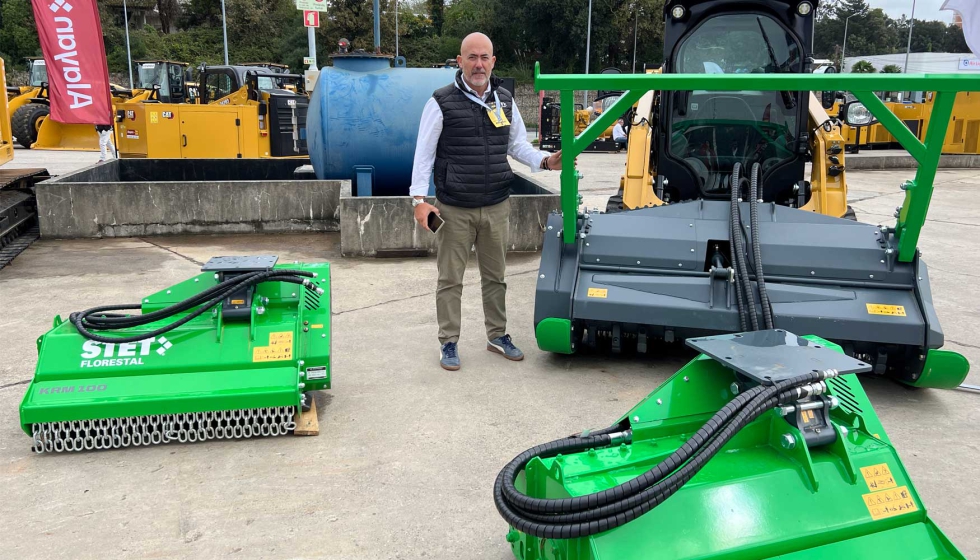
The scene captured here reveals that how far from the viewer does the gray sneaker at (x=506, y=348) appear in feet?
15.3

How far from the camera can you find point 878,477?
2158 millimetres

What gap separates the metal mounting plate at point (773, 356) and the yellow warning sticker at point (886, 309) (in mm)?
1668

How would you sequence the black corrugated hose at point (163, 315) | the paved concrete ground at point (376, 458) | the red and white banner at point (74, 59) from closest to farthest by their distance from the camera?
the paved concrete ground at point (376, 458), the black corrugated hose at point (163, 315), the red and white banner at point (74, 59)

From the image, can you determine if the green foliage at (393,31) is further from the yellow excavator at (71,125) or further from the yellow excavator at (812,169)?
the yellow excavator at (812,169)

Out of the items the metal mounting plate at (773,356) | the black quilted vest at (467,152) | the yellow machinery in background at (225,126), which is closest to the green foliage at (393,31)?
the yellow machinery in background at (225,126)

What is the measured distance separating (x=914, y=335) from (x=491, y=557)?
8.36 ft

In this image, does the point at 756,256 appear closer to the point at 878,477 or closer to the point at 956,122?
the point at 878,477

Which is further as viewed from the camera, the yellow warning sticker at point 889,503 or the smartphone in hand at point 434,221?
the smartphone in hand at point 434,221

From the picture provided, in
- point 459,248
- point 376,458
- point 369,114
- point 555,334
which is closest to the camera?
point 376,458

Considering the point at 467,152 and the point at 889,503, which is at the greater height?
the point at 467,152

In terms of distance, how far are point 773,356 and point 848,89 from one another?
197 centimetres

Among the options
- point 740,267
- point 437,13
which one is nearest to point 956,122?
point 740,267

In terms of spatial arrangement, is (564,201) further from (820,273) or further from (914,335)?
(914,335)

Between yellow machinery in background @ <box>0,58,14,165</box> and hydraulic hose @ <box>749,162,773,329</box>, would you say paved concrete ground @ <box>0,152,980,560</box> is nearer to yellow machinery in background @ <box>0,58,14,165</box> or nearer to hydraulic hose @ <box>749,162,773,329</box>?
hydraulic hose @ <box>749,162,773,329</box>
